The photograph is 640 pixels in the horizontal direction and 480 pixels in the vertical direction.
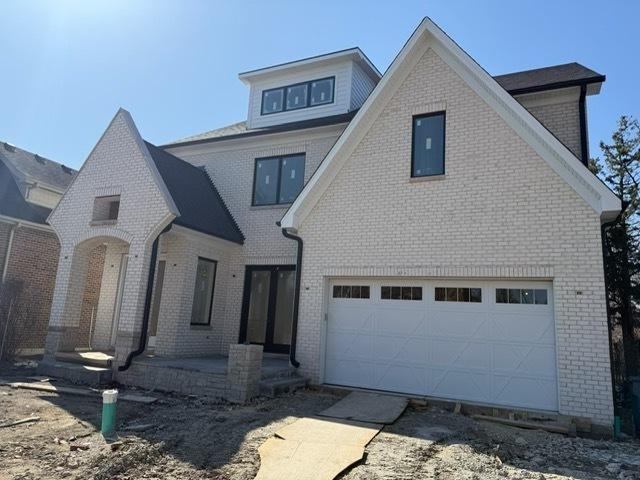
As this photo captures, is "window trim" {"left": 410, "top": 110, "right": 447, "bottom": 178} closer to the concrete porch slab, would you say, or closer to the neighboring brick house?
the concrete porch slab

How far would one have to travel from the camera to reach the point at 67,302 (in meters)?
12.3

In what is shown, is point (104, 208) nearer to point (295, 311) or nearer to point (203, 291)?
point (203, 291)

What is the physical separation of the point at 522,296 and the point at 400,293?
2489 mm

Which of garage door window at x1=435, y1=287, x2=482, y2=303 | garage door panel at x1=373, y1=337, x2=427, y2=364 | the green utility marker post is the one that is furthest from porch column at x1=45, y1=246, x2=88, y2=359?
garage door window at x1=435, y1=287, x2=482, y2=303

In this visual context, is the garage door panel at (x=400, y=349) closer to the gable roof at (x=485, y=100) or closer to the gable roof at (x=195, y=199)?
the gable roof at (x=485, y=100)

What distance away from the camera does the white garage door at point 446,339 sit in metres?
9.10

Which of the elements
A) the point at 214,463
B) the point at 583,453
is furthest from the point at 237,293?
the point at 583,453

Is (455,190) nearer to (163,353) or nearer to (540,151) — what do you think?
(540,151)

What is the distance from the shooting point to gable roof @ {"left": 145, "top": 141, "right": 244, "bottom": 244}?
12492 millimetres

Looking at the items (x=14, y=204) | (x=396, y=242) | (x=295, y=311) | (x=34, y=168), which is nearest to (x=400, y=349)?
(x=396, y=242)

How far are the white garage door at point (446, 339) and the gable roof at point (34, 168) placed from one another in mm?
13714

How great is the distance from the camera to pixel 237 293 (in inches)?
551

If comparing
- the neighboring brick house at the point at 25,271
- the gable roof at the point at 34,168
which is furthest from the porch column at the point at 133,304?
the gable roof at the point at 34,168

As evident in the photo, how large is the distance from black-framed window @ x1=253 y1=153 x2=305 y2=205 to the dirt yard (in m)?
7.00
